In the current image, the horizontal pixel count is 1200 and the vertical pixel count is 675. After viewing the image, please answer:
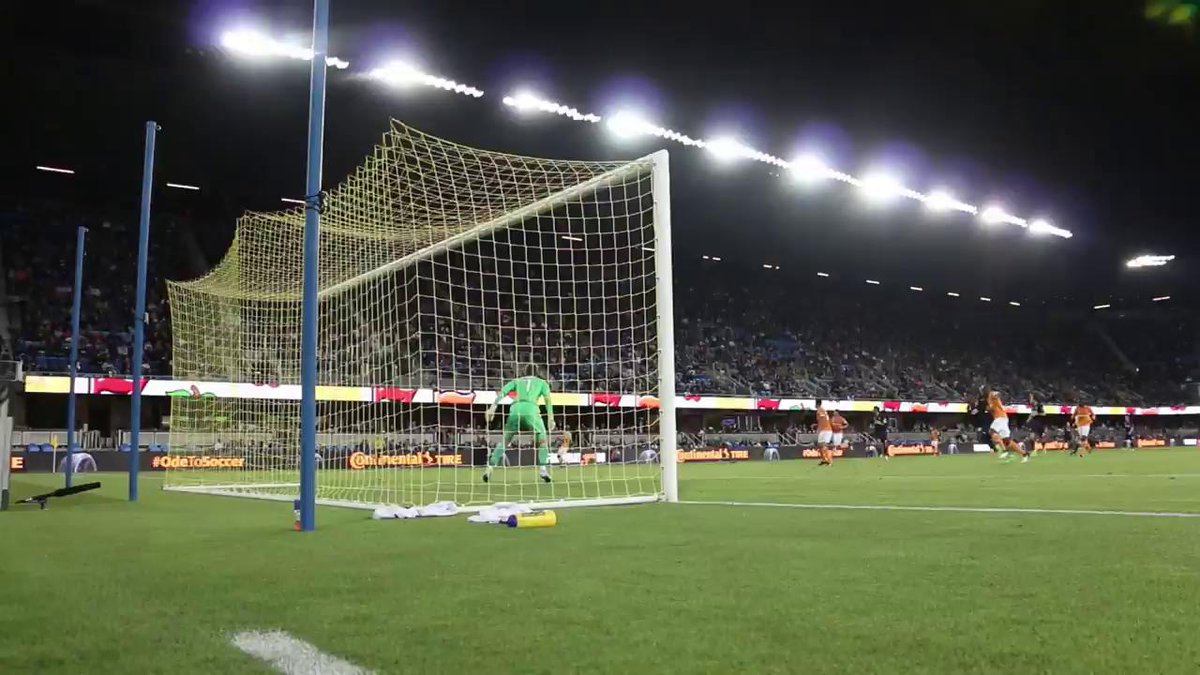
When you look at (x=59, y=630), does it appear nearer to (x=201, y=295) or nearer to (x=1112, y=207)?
(x=201, y=295)

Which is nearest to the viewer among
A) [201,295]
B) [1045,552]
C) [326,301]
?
[1045,552]

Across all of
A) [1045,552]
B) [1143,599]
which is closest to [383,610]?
[1143,599]

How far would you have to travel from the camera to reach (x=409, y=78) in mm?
18891

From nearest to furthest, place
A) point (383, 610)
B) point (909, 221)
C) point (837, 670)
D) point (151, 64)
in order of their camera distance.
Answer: point (837, 670) < point (383, 610) < point (151, 64) < point (909, 221)

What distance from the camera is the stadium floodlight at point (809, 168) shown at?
25.3 metres

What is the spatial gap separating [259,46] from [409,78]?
313 centimetres

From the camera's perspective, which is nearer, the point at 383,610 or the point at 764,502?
the point at 383,610

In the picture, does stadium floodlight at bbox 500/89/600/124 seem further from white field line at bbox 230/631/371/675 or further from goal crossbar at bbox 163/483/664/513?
white field line at bbox 230/631/371/675

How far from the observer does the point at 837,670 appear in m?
2.09

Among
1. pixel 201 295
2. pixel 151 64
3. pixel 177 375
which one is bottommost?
pixel 177 375

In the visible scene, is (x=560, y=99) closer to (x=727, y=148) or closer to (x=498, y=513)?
(x=727, y=148)

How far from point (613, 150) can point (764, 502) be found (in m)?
17.9

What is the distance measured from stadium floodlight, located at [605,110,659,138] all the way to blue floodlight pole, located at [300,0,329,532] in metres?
15.2

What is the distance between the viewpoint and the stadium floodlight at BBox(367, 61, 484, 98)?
18500 mm
